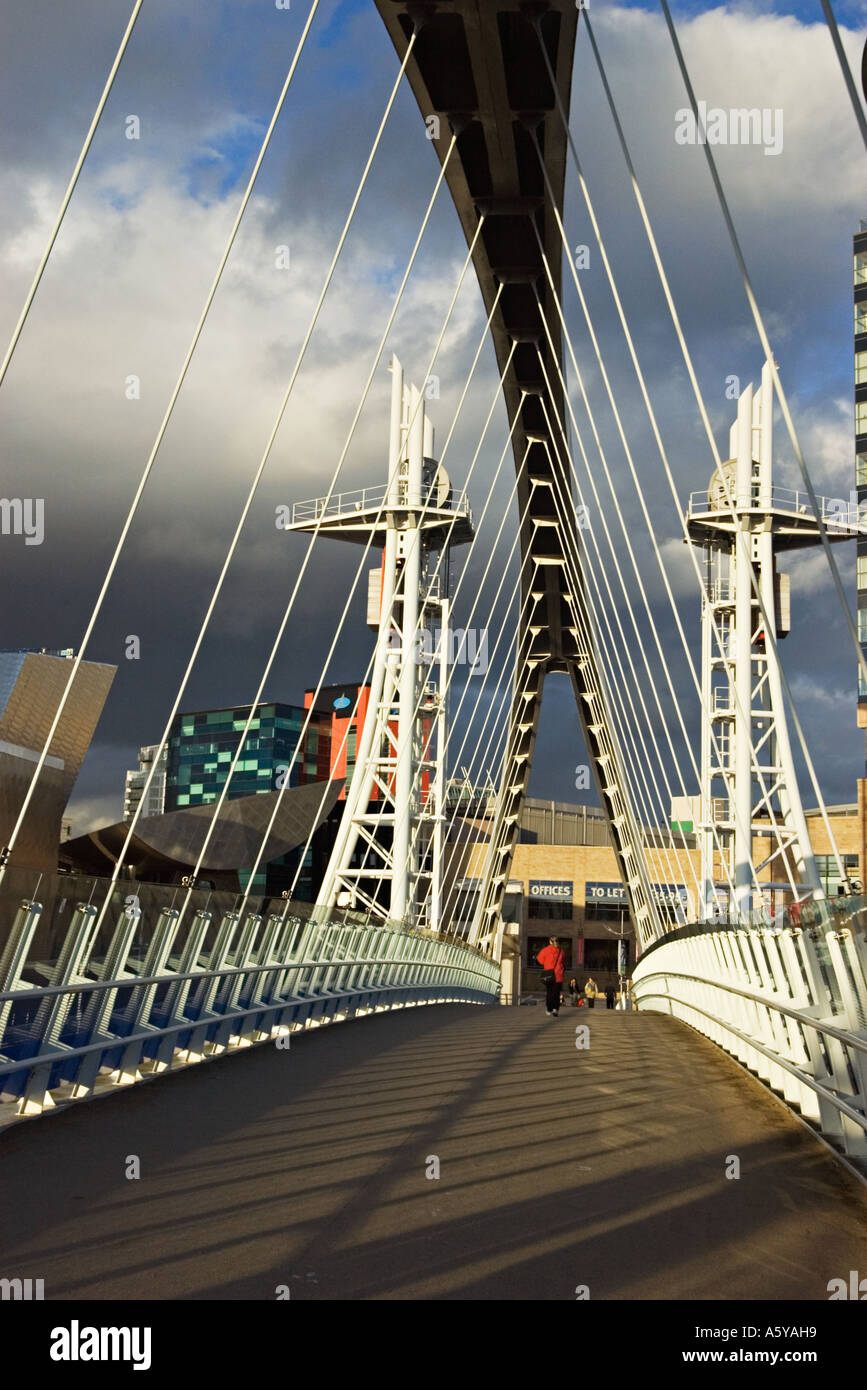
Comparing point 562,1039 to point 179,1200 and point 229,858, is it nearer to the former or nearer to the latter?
point 179,1200

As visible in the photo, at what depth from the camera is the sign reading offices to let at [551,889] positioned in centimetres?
7900

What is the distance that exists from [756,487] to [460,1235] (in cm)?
3193

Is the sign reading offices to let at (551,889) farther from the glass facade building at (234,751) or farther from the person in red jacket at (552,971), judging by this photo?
the person in red jacket at (552,971)

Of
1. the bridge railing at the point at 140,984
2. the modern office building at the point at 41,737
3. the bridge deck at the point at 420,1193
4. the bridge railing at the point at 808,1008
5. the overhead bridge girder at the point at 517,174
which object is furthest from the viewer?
the modern office building at the point at 41,737

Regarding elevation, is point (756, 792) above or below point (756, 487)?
below

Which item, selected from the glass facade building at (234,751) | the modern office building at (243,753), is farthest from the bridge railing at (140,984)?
the glass facade building at (234,751)

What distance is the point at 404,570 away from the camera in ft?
102

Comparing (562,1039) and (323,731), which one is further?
(323,731)

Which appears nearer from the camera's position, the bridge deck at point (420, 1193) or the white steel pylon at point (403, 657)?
the bridge deck at point (420, 1193)

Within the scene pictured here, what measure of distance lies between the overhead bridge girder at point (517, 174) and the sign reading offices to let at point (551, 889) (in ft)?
128

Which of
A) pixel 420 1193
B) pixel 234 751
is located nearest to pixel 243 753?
pixel 234 751

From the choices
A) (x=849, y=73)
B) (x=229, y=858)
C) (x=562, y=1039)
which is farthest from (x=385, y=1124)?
(x=229, y=858)

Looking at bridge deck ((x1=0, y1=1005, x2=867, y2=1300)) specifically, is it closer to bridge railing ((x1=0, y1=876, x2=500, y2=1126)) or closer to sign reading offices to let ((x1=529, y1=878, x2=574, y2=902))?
bridge railing ((x1=0, y1=876, x2=500, y2=1126))

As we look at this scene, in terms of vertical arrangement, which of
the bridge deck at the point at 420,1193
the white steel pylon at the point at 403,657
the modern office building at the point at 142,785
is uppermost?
the modern office building at the point at 142,785
